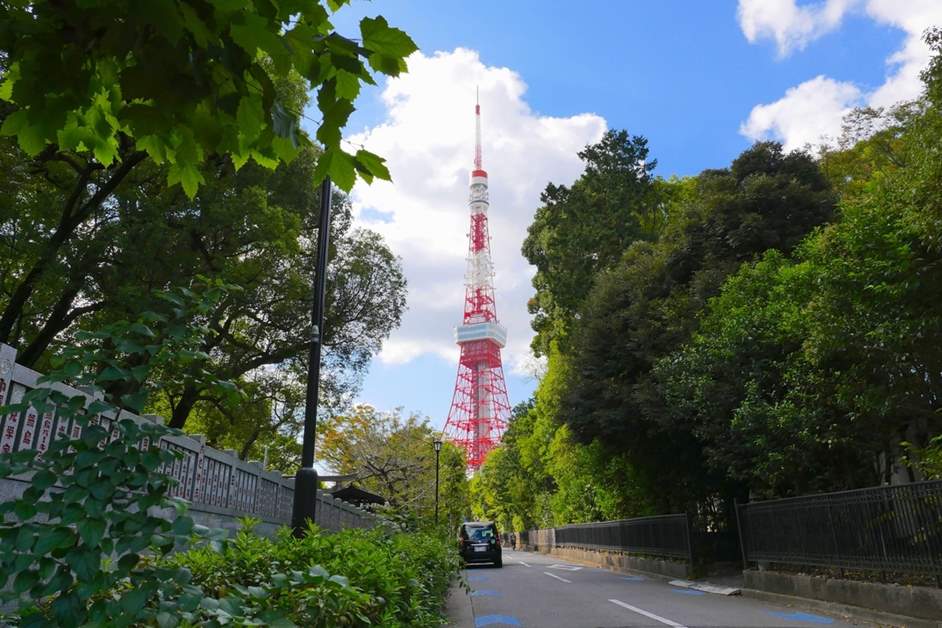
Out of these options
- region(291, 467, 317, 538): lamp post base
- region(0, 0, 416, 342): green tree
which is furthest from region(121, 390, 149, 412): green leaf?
region(291, 467, 317, 538): lamp post base

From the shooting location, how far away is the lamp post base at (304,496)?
22.8 ft

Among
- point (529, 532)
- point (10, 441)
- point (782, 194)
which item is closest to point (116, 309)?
point (10, 441)

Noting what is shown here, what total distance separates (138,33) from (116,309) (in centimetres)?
1308

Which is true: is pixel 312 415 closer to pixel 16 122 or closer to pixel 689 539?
pixel 16 122

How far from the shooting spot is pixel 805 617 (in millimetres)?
8883

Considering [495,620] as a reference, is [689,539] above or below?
above

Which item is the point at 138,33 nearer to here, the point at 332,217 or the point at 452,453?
the point at 332,217

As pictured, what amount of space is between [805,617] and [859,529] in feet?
4.87

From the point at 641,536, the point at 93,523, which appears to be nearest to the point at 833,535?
the point at 641,536

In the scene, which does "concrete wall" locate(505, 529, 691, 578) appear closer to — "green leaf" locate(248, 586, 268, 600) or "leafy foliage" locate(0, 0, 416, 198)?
"green leaf" locate(248, 586, 268, 600)

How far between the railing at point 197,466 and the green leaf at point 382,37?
5.05 feet

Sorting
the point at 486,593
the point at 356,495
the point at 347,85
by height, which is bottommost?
the point at 486,593

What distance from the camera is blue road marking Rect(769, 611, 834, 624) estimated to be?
8.47 metres

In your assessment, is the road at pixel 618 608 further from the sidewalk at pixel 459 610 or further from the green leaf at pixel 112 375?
the green leaf at pixel 112 375
